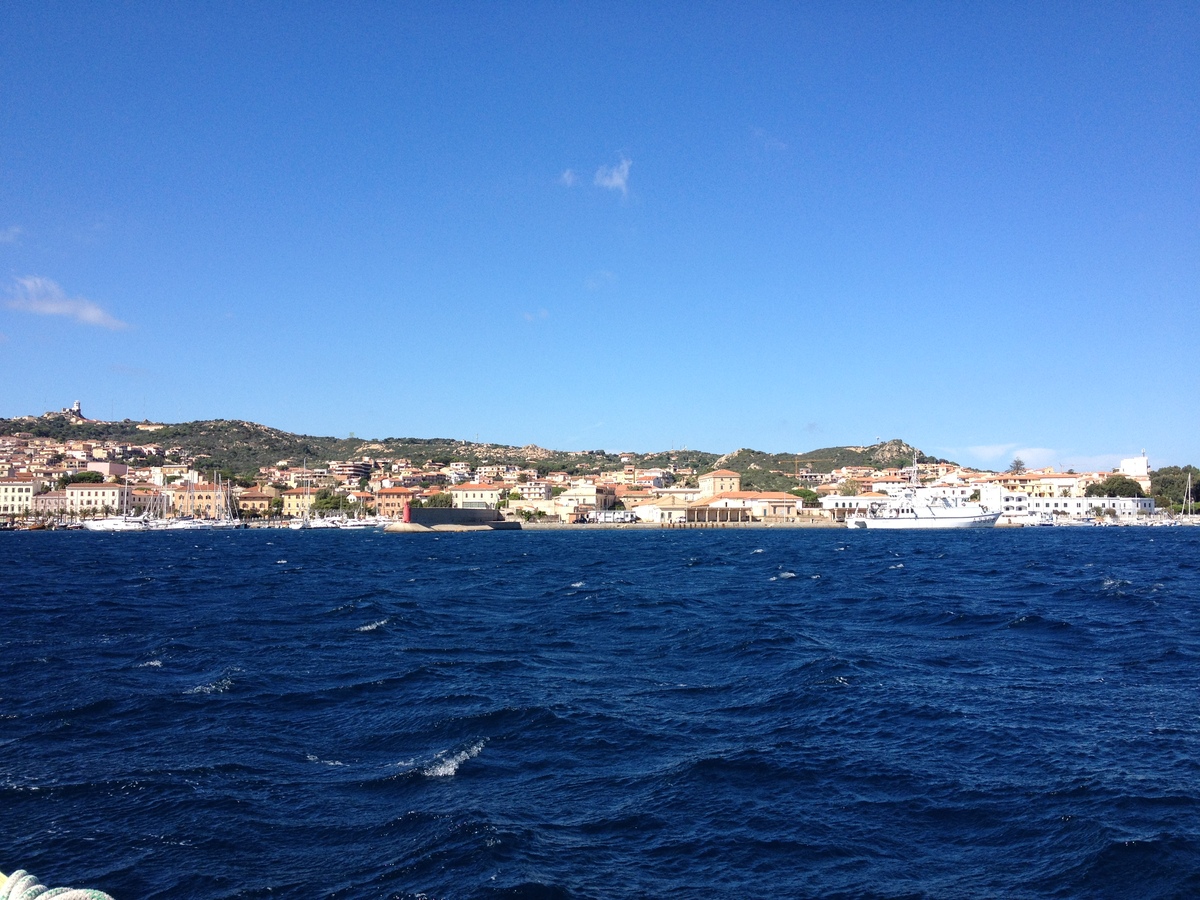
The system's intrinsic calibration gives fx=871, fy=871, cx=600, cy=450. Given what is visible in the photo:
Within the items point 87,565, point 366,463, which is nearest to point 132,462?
point 366,463

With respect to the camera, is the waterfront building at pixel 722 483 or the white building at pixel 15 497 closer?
the white building at pixel 15 497

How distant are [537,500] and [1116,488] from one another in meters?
81.8

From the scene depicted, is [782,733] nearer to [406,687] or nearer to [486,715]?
[486,715]

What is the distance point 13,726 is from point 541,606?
15024 millimetres

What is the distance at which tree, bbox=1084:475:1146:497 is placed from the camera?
119m

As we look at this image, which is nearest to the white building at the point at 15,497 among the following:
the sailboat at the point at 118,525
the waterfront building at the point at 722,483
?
the sailboat at the point at 118,525

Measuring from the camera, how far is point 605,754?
10.2 meters

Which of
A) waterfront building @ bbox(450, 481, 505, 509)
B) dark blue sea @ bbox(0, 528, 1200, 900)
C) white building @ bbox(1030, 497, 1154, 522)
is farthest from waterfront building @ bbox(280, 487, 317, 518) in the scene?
dark blue sea @ bbox(0, 528, 1200, 900)

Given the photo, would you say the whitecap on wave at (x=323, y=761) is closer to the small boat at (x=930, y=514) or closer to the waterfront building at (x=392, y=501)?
the small boat at (x=930, y=514)

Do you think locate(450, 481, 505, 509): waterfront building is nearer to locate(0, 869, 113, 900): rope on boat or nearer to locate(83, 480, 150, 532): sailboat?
locate(83, 480, 150, 532): sailboat

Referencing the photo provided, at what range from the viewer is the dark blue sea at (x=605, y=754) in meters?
7.09

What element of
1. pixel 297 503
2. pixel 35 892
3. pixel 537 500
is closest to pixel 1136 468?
pixel 537 500

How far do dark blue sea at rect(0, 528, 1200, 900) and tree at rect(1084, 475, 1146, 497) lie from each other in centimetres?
11197

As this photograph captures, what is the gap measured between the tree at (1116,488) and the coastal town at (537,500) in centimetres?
15
